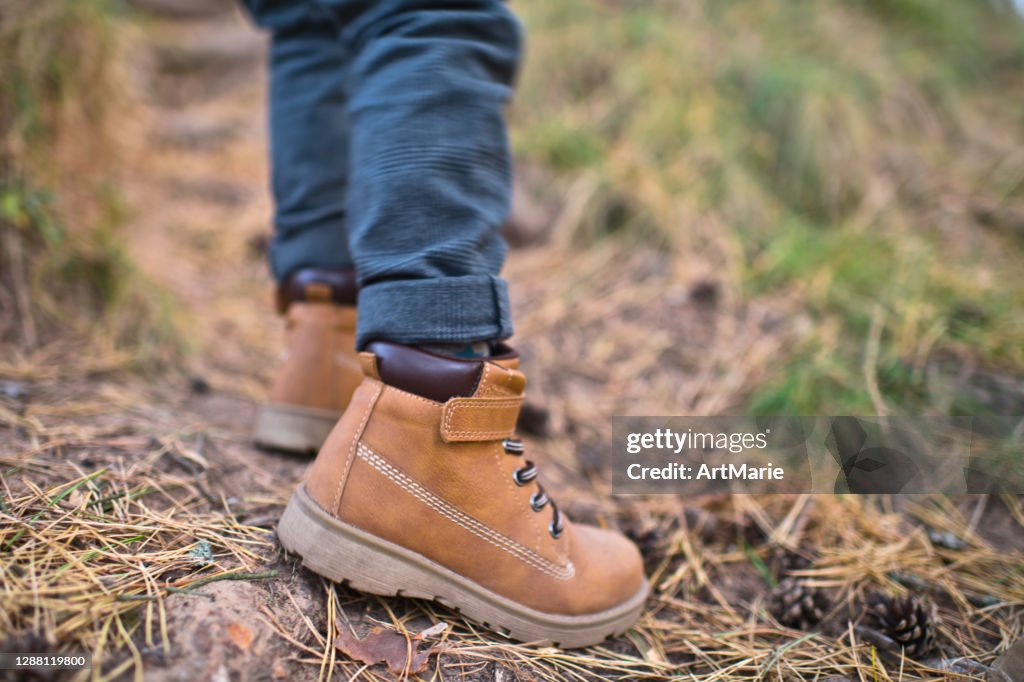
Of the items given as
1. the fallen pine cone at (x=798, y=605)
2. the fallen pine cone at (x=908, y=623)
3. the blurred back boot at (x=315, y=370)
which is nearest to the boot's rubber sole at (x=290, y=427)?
the blurred back boot at (x=315, y=370)

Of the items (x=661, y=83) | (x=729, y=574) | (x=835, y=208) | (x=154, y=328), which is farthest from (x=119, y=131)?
(x=835, y=208)

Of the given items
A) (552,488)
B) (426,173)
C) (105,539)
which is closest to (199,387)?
(105,539)

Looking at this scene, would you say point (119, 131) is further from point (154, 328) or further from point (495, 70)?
point (495, 70)

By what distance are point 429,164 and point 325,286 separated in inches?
19.1

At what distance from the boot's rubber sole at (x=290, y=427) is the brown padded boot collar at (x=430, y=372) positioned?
0.44 m

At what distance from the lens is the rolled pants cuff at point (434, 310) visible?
0.87m

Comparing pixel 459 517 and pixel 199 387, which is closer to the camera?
pixel 459 517

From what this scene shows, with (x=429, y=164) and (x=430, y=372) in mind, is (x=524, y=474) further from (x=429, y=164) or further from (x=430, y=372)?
(x=429, y=164)

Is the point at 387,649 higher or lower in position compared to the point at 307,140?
lower

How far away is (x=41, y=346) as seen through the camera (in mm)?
1484

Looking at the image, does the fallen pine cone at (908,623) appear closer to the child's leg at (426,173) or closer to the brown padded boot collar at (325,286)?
the child's leg at (426,173)

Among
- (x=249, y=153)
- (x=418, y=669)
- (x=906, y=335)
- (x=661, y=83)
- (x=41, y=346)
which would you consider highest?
(x=661, y=83)

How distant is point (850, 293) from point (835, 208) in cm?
95

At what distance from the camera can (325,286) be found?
1.26 meters
